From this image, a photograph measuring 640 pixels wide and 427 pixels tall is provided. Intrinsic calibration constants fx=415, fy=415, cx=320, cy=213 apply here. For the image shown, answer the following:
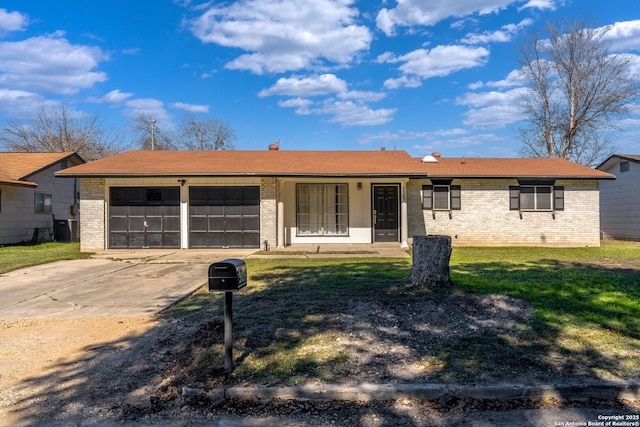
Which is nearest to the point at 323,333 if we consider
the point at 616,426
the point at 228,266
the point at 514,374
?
the point at 228,266

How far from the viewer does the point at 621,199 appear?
766 inches

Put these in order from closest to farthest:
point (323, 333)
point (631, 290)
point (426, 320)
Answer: point (323, 333)
point (426, 320)
point (631, 290)

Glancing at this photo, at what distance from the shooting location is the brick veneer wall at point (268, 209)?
49.7 ft

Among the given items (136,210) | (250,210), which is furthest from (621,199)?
(136,210)

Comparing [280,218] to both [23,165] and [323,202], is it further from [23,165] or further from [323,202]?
[23,165]

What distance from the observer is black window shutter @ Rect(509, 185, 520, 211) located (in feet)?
54.4

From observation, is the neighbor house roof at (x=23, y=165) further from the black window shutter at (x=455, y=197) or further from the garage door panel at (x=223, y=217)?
the black window shutter at (x=455, y=197)

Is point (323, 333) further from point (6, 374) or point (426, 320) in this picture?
point (6, 374)

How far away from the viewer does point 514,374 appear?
139 inches

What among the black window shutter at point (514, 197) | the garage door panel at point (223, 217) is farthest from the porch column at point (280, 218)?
the black window shutter at point (514, 197)

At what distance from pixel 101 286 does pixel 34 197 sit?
14.5 m

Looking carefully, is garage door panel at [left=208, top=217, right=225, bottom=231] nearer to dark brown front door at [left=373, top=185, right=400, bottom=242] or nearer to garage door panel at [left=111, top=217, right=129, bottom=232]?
garage door panel at [left=111, top=217, right=129, bottom=232]

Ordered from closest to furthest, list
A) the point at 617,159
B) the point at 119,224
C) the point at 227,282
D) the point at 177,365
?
the point at 227,282 < the point at 177,365 < the point at 119,224 < the point at 617,159

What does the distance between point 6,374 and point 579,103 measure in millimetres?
31309
